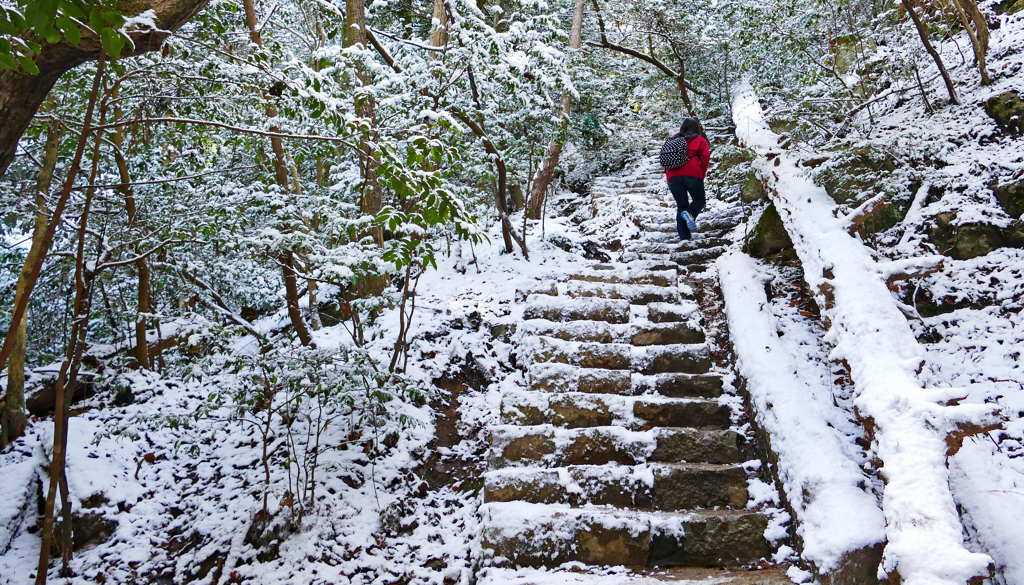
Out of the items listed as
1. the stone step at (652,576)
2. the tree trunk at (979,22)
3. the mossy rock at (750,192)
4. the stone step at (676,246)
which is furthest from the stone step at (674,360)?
the tree trunk at (979,22)

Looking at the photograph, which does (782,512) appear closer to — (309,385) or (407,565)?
(407,565)

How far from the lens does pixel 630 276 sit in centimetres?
550

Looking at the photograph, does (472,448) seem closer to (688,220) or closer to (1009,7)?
(688,220)

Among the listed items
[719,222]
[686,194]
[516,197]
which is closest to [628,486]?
[686,194]

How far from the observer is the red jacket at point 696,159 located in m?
6.32

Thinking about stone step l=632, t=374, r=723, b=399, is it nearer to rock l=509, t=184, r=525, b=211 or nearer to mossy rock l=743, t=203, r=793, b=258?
mossy rock l=743, t=203, r=793, b=258

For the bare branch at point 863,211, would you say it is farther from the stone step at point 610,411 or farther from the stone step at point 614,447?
the stone step at point 614,447

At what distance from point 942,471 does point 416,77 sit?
4873mm

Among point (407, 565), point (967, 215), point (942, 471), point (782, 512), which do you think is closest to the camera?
point (942, 471)

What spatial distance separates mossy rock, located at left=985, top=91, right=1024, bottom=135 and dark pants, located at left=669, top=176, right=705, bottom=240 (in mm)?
2689

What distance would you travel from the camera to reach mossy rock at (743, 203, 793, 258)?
5.10 meters

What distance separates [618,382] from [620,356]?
32 cm

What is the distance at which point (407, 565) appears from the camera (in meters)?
3.22

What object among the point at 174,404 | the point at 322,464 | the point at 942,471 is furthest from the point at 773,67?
the point at 174,404
